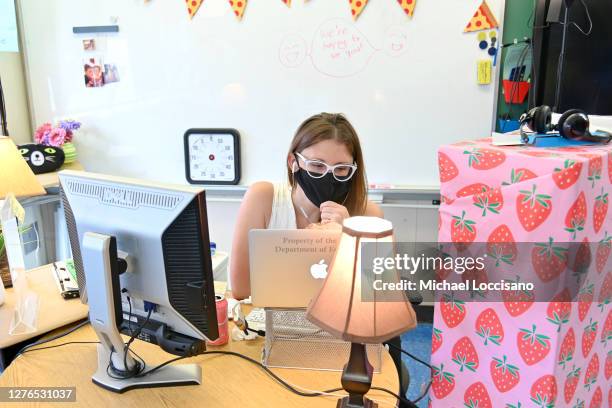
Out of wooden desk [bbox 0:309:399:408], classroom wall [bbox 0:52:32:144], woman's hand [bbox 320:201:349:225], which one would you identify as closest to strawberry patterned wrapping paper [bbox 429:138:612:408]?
wooden desk [bbox 0:309:399:408]

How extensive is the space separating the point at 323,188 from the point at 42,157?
1721 millimetres

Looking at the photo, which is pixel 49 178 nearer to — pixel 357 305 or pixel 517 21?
pixel 357 305

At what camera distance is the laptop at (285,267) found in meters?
1.13

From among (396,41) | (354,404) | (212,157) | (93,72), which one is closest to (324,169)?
(354,404)

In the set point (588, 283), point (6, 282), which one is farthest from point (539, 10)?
point (6, 282)

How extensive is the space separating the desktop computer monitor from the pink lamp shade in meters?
0.30

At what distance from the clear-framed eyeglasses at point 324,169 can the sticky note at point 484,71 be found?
1101mm

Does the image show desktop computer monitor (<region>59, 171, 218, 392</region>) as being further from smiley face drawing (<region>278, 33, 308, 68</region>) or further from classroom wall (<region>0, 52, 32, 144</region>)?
classroom wall (<region>0, 52, 32, 144</region>)

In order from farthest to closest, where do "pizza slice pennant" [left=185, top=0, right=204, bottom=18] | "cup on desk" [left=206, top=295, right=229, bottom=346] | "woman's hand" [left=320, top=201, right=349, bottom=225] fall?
1. "pizza slice pennant" [left=185, top=0, right=204, bottom=18]
2. "woman's hand" [left=320, top=201, right=349, bottom=225]
3. "cup on desk" [left=206, top=295, right=229, bottom=346]

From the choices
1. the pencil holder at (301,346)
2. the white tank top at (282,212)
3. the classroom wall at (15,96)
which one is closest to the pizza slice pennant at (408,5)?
the white tank top at (282,212)

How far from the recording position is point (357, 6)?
2260 mm

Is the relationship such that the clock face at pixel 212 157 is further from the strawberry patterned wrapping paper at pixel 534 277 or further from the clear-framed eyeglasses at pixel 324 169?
the strawberry patterned wrapping paper at pixel 534 277

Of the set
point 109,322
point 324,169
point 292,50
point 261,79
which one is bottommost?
point 109,322

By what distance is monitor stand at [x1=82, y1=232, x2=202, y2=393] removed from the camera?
1001 millimetres
